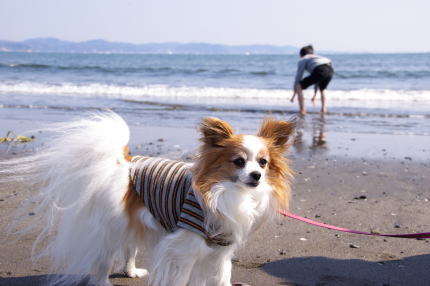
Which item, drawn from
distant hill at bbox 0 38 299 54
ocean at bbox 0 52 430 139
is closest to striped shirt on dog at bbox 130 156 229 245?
ocean at bbox 0 52 430 139

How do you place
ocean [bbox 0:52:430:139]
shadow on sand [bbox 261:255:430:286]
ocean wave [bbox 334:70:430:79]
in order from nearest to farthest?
Result: shadow on sand [bbox 261:255:430:286] < ocean [bbox 0:52:430:139] < ocean wave [bbox 334:70:430:79]

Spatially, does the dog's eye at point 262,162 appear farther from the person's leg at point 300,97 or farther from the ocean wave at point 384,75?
the ocean wave at point 384,75

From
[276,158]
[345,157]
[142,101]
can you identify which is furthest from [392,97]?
[276,158]

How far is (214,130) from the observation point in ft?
9.74

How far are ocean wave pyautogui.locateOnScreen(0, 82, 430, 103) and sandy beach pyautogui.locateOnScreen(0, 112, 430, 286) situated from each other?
33.7 feet

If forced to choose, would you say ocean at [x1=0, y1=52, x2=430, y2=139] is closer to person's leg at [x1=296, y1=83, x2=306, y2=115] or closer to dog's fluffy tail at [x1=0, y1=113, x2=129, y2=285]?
person's leg at [x1=296, y1=83, x2=306, y2=115]

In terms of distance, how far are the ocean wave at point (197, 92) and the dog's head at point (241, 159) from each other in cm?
1475

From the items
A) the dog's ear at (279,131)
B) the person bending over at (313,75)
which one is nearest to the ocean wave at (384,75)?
the person bending over at (313,75)

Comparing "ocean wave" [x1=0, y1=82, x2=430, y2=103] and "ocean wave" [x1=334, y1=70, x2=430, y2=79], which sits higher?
"ocean wave" [x1=334, y1=70, x2=430, y2=79]

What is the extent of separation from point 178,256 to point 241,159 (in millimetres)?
701

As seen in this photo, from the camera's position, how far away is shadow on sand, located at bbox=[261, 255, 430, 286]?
143 inches

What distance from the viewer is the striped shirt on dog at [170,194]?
9.72ft

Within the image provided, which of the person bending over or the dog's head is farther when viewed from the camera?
the person bending over

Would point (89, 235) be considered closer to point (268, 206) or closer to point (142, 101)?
point (268, 206)
